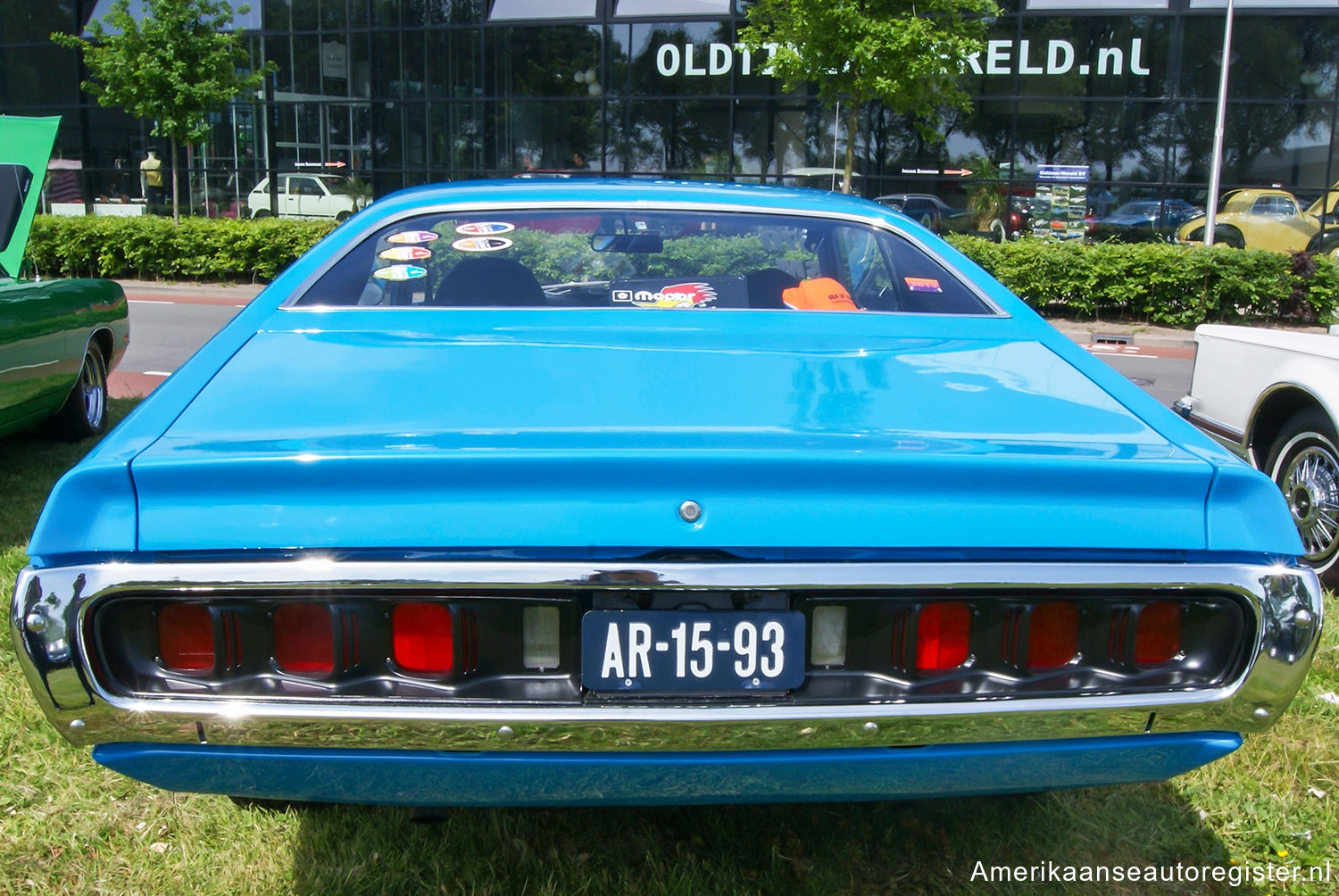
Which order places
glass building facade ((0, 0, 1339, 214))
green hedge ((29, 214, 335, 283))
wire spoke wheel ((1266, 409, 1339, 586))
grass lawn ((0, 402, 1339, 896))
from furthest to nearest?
glass building facade ((0, 0, 1339, 214))
green hedge ((29, 214, 335, 283))
wire spoke wheel ((1266, 409, 1339, 586))
grass lawn ((0, 402, 1339, 896))

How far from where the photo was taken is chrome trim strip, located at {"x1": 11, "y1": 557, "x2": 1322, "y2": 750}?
1715 mm

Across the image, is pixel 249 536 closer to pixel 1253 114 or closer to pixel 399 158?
pixel 1253 114

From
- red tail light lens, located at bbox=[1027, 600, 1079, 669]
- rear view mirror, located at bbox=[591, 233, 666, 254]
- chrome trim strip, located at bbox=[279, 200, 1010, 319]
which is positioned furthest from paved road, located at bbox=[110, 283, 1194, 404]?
red tail light lens, located at bbox=[1027, 600, 1079, 669]

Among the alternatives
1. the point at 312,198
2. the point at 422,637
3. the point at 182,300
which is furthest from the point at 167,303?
the point at 422,637

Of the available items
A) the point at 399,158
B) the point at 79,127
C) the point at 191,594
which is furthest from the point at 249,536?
the point at 79,127

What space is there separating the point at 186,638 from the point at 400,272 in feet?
5.17

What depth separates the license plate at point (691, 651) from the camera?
1761mm

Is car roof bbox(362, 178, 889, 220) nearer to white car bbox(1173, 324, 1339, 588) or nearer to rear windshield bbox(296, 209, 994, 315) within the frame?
rear windshield bbox(296, 209, 994, 315)

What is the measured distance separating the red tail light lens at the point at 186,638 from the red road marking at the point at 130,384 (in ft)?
23.2

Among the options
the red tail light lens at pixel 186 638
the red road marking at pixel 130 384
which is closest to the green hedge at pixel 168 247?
the red road marking at pixel 130 384

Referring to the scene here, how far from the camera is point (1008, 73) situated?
19.8 m

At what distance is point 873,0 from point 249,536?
615 inches

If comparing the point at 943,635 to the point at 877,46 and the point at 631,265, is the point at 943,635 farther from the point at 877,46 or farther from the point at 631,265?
the point at 877,46

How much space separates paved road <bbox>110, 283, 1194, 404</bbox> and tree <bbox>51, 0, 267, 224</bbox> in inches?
156
